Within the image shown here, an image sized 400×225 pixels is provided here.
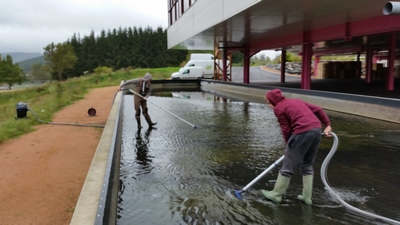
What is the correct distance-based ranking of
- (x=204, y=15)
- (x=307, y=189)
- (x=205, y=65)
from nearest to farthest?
(x=307, y=189), (x=204, y=15), (x=205, y=65)

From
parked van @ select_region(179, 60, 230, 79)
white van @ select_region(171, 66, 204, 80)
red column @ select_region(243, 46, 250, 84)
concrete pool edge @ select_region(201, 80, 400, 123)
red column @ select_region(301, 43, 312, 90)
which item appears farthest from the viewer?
parked van @ select_region(179, 60, 230, 79)

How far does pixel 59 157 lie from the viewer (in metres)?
7.86

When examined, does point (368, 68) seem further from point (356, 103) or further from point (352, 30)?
point (356, 103)

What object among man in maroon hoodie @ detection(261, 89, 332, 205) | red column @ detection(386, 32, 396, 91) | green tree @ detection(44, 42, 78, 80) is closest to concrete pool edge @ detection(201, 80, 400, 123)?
red column @ detection(386, 32, 396, 91)

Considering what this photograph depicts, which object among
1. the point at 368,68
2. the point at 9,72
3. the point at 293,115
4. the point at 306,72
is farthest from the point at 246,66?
the point at 9,72

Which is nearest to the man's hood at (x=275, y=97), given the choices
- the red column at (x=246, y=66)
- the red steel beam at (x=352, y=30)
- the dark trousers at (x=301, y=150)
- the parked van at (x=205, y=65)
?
the dark trousers at (x=301, y=150)

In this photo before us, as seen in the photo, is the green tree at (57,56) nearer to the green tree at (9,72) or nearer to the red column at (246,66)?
the green tree at (9,72)

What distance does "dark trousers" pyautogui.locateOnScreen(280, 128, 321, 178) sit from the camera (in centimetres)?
410

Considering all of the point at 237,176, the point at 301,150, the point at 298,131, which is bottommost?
the point at 237,176

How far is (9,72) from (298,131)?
84.9m

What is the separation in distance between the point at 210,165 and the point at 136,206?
6.99 ft

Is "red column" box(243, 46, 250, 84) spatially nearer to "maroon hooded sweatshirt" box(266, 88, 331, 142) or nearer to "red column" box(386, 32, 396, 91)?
"red column" box(386, 32, 396, 91)

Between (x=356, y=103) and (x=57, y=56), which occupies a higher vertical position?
(x=57, y=56)

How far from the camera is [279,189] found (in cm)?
446
